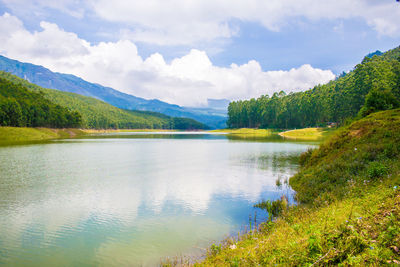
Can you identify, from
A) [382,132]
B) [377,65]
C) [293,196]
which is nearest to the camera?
[293,196]

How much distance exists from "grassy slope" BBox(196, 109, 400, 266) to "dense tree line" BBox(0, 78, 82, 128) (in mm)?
135532

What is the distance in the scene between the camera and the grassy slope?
24.0ft

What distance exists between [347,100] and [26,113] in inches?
6191

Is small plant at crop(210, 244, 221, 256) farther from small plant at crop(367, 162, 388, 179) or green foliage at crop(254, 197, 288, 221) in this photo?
small plant at crop(367, 162, 388, 179)

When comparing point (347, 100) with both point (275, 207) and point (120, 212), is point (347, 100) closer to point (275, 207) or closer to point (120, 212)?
point (275, 207)

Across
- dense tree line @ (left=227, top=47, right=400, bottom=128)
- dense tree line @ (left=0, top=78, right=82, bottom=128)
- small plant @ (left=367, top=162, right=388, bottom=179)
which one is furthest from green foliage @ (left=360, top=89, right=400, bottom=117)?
dense tree line @ (left=0, top=78, right=82, bottom=128)

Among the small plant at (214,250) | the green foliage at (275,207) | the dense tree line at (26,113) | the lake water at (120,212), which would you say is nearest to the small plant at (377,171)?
the green foliage at (275,207)

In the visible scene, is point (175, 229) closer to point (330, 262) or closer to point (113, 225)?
point (113, 225)

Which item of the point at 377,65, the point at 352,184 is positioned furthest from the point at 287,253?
the point at 377,65

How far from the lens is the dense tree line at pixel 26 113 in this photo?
393 feet

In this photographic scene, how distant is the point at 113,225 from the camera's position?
1497 centimetres

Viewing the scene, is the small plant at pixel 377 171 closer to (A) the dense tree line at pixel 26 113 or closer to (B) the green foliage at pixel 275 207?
(B) the green foliage at pixel 275 207

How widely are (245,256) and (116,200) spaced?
13754mm

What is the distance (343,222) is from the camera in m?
9.34
